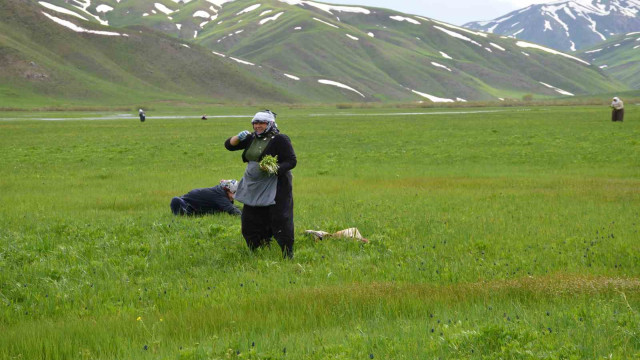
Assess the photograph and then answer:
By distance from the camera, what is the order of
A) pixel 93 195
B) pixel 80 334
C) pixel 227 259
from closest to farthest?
pixel 80 334
pixel 227 259
pixel 93 195

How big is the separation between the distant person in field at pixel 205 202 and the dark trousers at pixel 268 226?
402cm

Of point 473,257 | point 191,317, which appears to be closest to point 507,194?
point 473,257

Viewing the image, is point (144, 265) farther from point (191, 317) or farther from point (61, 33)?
point (61, 33)

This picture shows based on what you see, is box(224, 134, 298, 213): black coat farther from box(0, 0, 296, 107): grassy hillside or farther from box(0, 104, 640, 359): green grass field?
box(0, 0, 296, 107): grassy hillside

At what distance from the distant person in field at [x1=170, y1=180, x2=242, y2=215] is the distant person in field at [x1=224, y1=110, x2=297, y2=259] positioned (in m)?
4.41

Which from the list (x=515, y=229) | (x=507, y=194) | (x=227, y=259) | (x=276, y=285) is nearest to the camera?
(x=276, y=285)

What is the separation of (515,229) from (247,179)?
5687mm

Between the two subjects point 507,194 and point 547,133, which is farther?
point 547,133

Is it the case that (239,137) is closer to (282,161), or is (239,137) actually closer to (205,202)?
(282,161)

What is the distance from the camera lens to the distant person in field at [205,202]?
14.9 metres

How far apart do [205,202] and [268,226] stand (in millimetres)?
4624

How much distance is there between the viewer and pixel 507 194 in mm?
18234

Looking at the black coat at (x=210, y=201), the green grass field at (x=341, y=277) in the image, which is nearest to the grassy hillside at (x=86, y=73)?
the black coat at (x=210, y=201)

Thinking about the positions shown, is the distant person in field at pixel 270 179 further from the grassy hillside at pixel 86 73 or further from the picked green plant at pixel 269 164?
the grassy hillside at pixel 86 73
